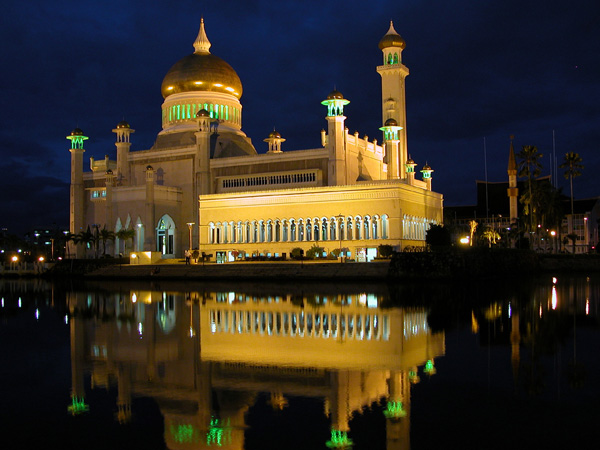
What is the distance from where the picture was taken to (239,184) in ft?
169

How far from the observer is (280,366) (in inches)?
451

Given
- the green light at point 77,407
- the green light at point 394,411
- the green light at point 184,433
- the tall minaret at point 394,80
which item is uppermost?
the tall minaret at point 394,80

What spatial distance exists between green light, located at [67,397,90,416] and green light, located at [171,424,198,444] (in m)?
1.45

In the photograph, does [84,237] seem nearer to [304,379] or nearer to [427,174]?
[427,174]

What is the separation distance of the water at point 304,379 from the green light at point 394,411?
25 mm

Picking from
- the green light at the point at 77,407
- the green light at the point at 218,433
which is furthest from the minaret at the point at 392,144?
the green light at the point at 218,433

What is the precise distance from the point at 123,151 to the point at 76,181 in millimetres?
4737

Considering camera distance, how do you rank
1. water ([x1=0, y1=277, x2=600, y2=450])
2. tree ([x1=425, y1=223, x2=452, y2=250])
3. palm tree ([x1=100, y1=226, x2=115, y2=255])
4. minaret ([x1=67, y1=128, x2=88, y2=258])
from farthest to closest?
minaret ([x1=67, y1=128, x2=88, y2=258]), palm tree ([x1=100, y1=226, x2=115, y2=255]), tree ([x1=425, y1=223, x2=452, y2=250]), water ([x1=0, y1=277, x2=600, y2=450])

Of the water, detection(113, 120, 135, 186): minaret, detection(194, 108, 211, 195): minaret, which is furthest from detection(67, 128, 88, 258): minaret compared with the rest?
the water

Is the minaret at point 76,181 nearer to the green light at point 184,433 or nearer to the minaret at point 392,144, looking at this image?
the minaret at point 392,144

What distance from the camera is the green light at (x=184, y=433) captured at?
24.6 feet

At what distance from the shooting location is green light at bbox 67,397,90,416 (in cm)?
866

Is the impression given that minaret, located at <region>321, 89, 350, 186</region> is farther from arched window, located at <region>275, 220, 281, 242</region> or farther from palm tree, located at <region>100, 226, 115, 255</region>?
palm tree, located at <region>100, 226, 115, 255</region>

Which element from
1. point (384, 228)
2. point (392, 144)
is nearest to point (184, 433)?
point (384, 228)
